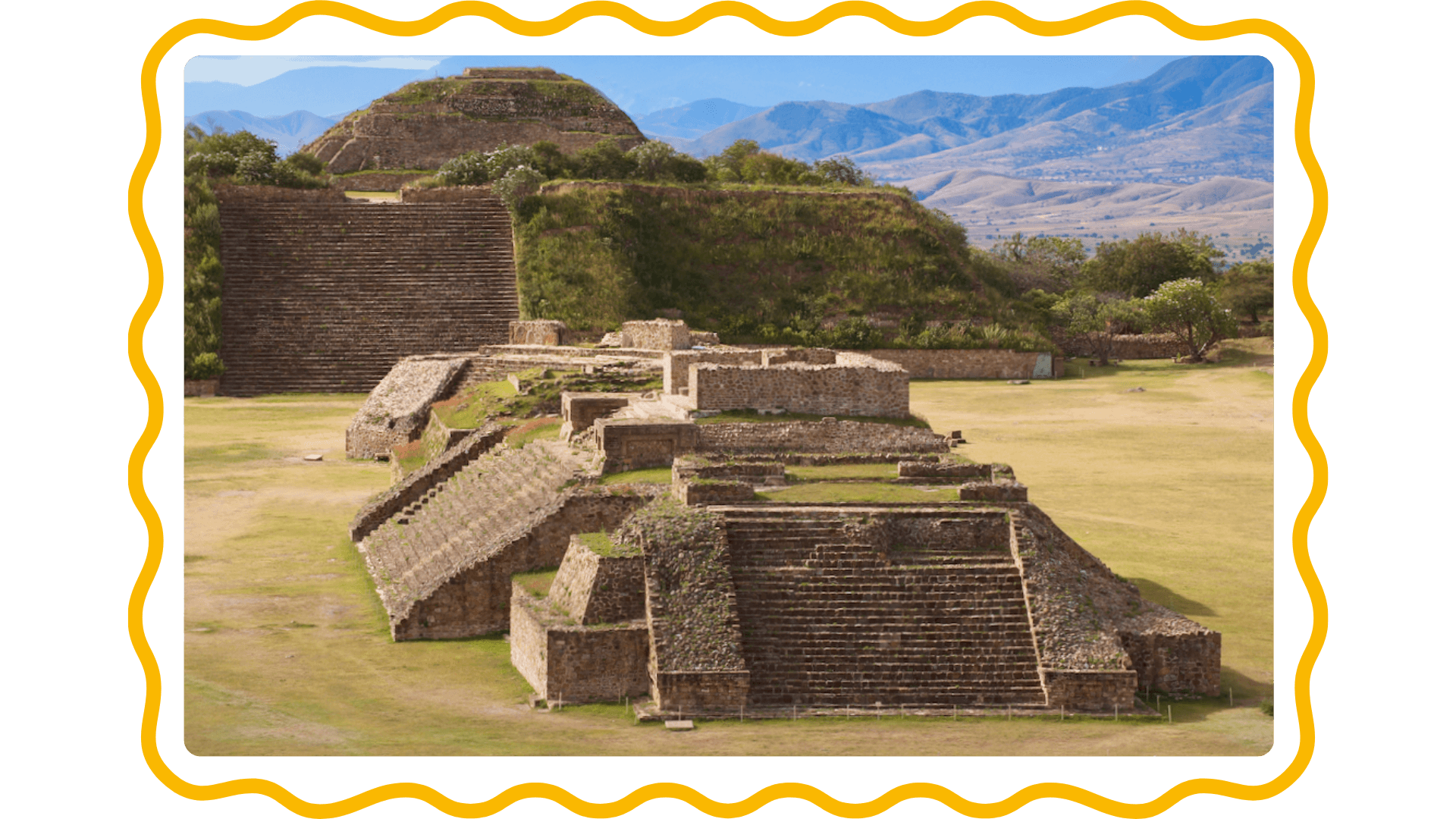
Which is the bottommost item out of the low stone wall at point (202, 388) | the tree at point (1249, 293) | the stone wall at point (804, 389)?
the low stone wall at point (202, 388)

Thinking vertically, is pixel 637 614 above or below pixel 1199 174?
below

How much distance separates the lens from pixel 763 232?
64750 millimetres

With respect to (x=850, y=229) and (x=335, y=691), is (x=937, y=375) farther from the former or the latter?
(x=335, y=691)

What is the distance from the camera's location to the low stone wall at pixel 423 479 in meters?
28.0

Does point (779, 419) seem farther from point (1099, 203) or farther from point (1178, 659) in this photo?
point (1099, 203)

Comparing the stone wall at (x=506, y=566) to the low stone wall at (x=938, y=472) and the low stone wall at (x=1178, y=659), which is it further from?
the low stone wall at (x=1178, y=659)

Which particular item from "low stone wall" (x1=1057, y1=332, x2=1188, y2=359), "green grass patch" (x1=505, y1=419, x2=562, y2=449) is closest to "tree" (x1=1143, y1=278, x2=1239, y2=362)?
"low stone wall" (x1=1057, y1=332, x2=1188, y2=359)

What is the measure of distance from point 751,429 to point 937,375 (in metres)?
36.1

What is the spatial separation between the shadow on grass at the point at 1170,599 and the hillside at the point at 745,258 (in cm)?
3588

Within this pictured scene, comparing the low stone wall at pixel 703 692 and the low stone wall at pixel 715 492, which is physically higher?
the low stone wall at pixel 715 492

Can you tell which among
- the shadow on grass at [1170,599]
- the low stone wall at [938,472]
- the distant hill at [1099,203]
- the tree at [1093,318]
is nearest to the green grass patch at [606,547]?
the low stone wall at [938,472]

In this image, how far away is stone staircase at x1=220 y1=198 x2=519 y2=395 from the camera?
169 feet

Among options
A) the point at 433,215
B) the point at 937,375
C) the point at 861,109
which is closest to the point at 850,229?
the point at 937,375
